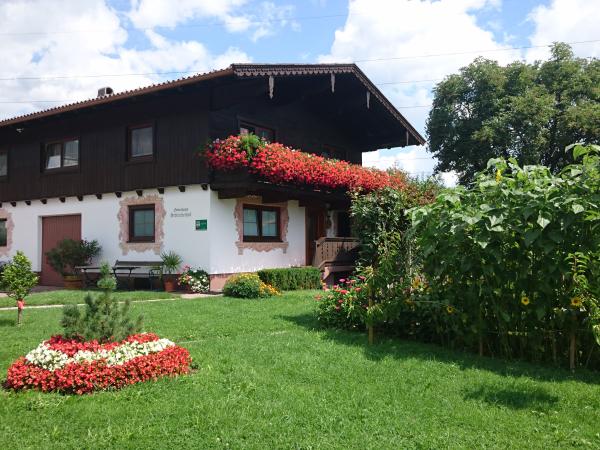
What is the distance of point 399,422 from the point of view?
397 cm

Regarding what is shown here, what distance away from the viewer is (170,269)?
46.0 feet

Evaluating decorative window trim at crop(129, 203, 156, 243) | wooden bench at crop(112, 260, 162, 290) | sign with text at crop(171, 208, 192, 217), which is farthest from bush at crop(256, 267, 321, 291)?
decorative window trim at crop(129, 203, 156, 243)

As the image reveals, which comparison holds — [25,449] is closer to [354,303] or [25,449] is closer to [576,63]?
[354,303]

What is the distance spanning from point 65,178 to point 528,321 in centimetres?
1498

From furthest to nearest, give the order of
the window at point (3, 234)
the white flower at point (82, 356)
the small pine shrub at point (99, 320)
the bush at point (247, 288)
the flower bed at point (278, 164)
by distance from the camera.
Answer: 1. the window at point (3, 234)
2. the flower bed at point (278, 164)
3. the bush at point (247, 288)
4. the small pine shrub at point (99, 320)
5. the white flower at point (82, 356)

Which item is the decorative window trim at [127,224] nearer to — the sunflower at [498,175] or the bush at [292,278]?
the bush at [292,278]

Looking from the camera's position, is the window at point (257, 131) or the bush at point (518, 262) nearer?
the bush at point (518, 262)

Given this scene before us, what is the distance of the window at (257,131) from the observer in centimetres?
1501


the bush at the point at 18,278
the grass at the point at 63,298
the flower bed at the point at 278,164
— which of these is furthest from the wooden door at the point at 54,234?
the bush at the point at 18,278

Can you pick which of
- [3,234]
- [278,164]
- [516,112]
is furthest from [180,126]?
[516,112]

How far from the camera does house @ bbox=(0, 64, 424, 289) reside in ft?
45.2

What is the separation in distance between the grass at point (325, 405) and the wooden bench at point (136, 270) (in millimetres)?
7773

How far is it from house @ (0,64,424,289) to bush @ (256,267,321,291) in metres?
1.01

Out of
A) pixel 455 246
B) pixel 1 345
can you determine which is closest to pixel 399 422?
pixel 455 246
